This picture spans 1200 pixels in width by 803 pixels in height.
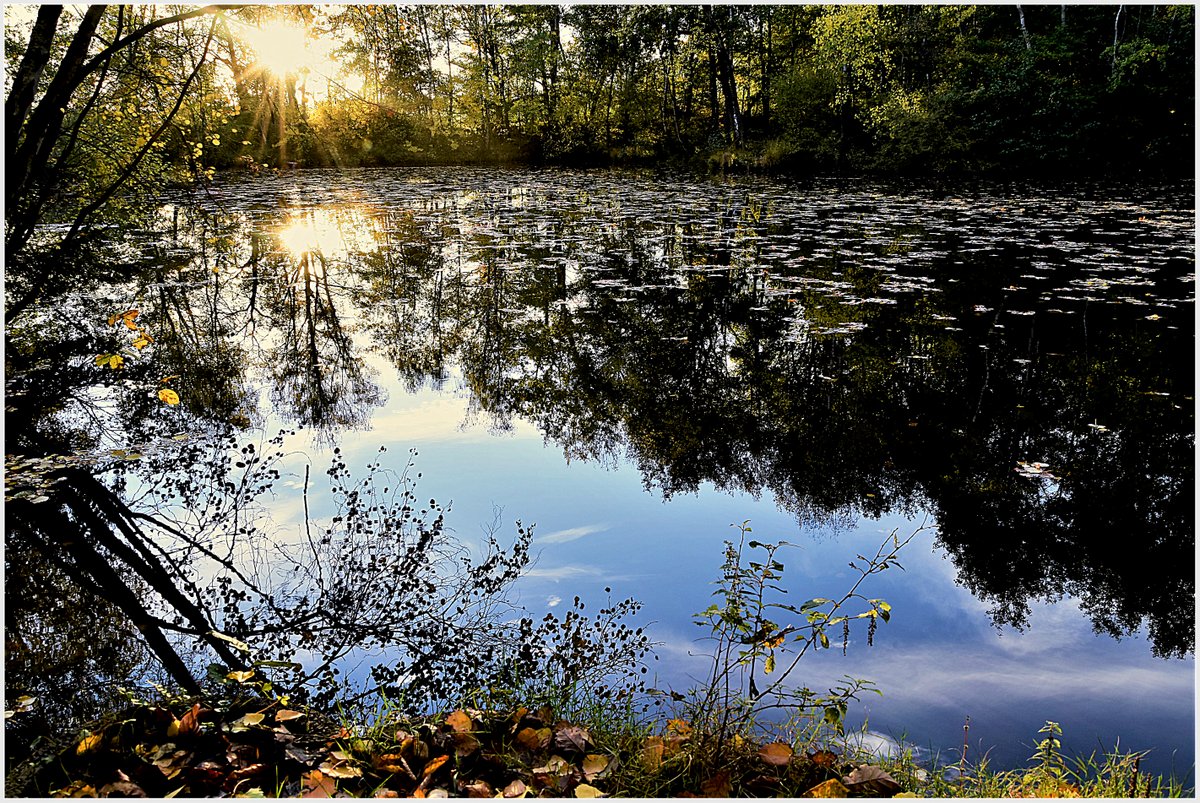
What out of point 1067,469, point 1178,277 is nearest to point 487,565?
point 1067,469

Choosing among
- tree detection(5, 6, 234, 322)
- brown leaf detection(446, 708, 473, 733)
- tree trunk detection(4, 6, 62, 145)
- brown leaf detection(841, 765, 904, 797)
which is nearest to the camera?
brown leaf detection(841, 765, 904, 797)

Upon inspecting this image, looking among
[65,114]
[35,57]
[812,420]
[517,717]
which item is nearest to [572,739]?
[517,717]

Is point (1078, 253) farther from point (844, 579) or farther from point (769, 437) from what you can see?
point (844, 579)

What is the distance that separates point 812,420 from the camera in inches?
204

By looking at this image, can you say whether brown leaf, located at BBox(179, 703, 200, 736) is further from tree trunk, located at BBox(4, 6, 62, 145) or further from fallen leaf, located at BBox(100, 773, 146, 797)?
tree trunk, located at BBox(4, 6, 62, 145)

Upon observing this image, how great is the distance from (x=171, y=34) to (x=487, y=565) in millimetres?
8154

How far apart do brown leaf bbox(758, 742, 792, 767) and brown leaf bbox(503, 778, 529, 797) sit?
30.8 inches

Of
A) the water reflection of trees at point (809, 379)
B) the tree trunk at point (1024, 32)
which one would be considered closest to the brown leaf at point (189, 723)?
the water reflection of trees at point (809, 379)

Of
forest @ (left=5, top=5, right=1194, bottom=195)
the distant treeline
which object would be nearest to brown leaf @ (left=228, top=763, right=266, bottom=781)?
forest @ (left=5, top=5, right=1194, bottom=195)

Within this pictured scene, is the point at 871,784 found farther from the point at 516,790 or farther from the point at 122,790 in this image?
the point at 122,790

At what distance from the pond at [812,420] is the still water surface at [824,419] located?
0.08 feet

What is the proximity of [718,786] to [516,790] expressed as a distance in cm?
63

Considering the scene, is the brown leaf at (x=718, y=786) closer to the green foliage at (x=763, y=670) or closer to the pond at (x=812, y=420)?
the green foliage at (x=763, y=670)

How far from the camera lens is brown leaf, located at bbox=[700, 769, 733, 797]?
2209 mm
